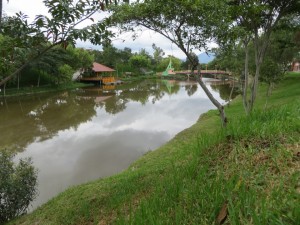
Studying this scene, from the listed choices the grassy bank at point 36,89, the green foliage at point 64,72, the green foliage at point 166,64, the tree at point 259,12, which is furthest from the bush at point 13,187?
the green foliage at point 166,64

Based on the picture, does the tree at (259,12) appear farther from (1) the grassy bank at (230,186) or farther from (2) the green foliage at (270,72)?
(1) the grassy bank at (230,186)

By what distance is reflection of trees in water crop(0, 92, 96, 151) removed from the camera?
14750 millimetres

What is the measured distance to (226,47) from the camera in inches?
288

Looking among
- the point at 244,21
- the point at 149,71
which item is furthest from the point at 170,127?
the point at 149,71

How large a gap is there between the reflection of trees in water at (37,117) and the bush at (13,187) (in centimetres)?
695

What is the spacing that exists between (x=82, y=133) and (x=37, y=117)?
600 centimetres

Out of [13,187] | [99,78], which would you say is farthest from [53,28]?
[99,78]

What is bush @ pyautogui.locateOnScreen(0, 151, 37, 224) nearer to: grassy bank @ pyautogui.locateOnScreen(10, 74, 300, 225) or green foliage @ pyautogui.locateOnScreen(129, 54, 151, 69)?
grassy bank @ pyautogui.locateOnScreen(10, 74, 300, 225)

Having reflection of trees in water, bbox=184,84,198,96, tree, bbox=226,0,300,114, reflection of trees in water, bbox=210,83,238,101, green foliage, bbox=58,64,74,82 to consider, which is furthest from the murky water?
reflection of trees in water, bbox=184,84,198,96

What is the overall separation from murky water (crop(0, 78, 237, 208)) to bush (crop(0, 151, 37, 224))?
144 centimetres

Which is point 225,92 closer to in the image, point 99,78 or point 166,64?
point 99,78

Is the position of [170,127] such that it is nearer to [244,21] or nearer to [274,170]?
[244,21]

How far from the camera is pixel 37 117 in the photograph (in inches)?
784

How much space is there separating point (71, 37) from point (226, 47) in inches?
204
